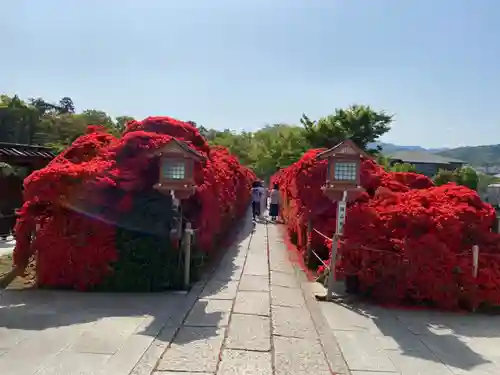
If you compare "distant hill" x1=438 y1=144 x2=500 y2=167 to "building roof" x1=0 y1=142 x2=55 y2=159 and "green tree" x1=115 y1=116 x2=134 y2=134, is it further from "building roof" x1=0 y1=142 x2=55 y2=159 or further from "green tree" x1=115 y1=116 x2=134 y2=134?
"building roof" x1=0 y1=142 x2=55 y2=159

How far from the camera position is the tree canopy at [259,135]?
2061cm

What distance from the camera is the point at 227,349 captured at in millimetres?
5070

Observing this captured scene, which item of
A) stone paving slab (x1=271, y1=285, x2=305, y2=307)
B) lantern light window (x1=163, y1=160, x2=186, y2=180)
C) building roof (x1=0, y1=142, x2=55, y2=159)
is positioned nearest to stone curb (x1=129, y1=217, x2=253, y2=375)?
stone paving slab (x1=271, y1=285, x2=305, y2=307)

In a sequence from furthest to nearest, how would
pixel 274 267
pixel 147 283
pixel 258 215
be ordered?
pixel 258 215 → pixel 274 267 → pixel 147 283

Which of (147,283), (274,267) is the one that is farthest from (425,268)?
(147,283)

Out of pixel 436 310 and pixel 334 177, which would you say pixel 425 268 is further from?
pixel 334 177

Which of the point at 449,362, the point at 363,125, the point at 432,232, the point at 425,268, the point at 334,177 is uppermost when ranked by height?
the point at 363,125

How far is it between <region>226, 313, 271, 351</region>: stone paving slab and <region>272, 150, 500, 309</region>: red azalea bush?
207 cm

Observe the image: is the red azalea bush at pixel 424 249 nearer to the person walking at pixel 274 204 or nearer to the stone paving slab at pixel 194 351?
the stone paving slab at pixel 194 351

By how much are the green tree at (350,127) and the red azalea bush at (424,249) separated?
12.3 meters

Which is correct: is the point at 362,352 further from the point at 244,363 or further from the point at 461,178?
the point at 461,178

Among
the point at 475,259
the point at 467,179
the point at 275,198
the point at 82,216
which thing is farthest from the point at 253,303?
the point at 467,179

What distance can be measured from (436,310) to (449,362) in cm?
221

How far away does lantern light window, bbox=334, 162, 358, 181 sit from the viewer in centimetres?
756
